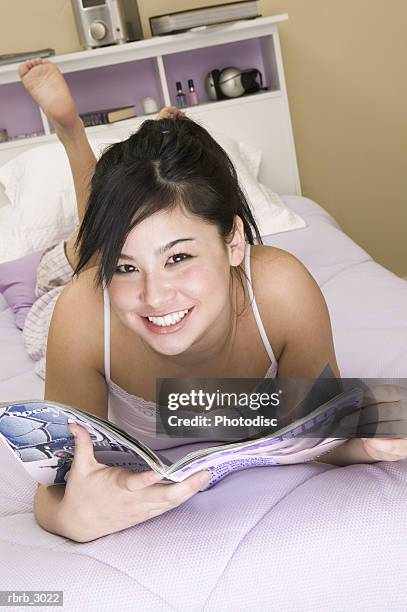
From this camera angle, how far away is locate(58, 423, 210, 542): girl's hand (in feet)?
2.99

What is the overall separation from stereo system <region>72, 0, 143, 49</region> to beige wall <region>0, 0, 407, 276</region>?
0.17 meters

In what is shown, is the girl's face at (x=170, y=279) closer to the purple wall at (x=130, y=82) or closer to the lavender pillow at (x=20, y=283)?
the lavender pillow at (x=20, y=283)

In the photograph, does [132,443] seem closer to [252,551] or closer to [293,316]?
[252,551]

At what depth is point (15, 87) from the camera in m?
2.83

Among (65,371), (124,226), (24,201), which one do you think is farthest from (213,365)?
(24,201)

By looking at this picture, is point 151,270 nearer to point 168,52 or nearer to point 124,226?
point 124,226

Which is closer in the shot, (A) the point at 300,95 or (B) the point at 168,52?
(B) the point at 168,52

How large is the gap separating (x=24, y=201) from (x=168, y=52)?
2.42 ft

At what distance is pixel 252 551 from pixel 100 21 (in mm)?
2141

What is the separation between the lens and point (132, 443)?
832 millimetres

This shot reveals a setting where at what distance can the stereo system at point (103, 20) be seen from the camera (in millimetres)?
2605

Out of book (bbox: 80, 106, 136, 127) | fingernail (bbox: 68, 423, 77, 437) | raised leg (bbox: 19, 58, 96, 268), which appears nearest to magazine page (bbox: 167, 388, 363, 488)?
fingernail (bbox: 68, 423, 77, 437)

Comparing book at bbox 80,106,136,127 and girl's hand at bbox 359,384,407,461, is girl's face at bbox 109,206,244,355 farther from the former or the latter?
book at bbox 80,106,136,127

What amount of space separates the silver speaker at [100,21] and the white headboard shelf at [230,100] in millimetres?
43
